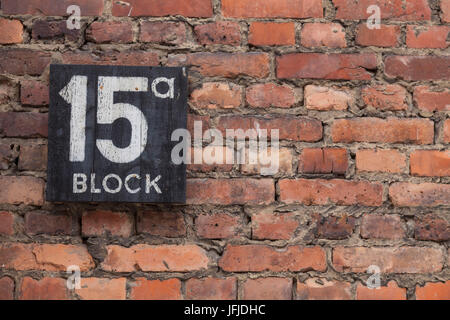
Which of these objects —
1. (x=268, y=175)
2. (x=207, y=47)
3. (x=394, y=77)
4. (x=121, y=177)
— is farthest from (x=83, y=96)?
(x=394, y=77)

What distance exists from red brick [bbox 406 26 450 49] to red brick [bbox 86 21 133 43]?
0.81 metres

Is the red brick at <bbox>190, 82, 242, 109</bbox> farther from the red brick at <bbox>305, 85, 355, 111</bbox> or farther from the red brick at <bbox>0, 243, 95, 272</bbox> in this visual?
the red brick at <bbox>0, 243, 95, 272</bbox>

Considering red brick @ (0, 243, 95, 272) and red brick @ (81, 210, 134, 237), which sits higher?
red brick @ (81, 210, 134, 237)

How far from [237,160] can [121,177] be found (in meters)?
0.33

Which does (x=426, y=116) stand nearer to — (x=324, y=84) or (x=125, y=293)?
(x=324, y=84)

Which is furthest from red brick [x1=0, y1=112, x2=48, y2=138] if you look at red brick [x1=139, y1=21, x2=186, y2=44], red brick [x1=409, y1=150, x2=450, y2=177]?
red brick [x1=409, y1=150, x2=450, y2=177]

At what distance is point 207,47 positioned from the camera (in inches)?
61.4

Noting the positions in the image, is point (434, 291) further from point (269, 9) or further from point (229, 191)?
point (269, 9)

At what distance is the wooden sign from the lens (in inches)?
57.9

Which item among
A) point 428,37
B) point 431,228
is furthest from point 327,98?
point 431,228

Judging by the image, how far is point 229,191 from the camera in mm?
1535

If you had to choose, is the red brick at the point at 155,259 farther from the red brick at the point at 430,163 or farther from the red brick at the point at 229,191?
the red brick at the point at 430,163

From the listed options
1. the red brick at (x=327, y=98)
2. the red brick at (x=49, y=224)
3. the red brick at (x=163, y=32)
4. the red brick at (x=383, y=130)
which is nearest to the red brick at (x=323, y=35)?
the red brick at (x=327, y=98)

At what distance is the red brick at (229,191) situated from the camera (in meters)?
1.53
